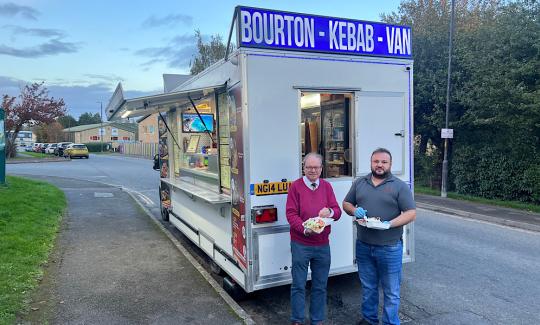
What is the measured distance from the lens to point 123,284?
5.32m

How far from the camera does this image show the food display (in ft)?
11.8

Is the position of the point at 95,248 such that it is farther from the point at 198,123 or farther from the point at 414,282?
the point at 414,282

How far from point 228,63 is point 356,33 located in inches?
57.0

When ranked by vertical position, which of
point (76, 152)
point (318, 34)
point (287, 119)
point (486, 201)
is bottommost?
point (486, 201)

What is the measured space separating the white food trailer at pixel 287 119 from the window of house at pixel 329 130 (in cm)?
1

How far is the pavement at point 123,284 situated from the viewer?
14.3ft

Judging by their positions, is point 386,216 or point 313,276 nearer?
point 386,216

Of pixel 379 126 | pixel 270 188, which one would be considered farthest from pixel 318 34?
pixel 270 188

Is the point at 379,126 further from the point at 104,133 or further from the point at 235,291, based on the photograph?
the point at 104,133

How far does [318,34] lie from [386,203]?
6.44ft

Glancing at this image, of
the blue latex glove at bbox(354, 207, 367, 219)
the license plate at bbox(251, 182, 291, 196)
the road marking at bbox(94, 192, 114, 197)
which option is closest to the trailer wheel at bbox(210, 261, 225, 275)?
the license plate at bbox(251, 182, 291, 196)

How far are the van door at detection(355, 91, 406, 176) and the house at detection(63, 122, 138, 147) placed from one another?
84.9m

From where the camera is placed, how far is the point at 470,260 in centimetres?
638

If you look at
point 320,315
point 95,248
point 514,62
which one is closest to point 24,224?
point 95,248
